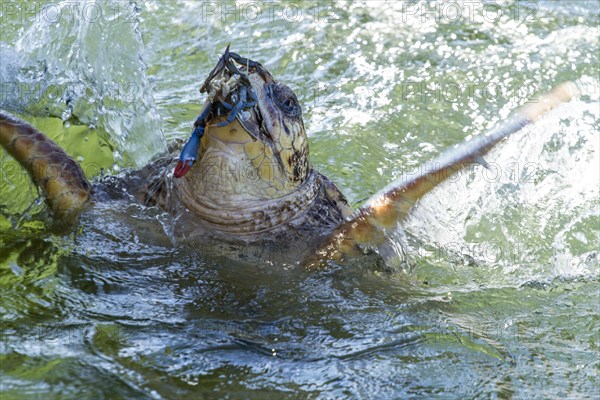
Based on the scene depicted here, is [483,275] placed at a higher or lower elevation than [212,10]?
lower

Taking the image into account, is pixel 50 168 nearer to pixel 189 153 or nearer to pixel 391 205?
pixel 189 153

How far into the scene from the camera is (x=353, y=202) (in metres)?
5.09

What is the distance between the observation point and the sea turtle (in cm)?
348

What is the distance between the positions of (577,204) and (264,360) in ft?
9.63

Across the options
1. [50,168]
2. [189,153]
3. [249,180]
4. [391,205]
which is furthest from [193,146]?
[391,205]

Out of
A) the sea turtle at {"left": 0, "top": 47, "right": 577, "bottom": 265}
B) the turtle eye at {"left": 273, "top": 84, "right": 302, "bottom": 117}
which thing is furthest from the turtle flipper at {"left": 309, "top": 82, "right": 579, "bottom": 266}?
the turtle eye at {"left": 273, "top": 84, "right": 302, "bottom": 117}

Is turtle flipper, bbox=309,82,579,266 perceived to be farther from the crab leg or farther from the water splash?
the water splash

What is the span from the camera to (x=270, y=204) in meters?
3.77

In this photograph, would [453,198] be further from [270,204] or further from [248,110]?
[248,110]

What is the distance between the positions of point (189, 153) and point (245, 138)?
0.25 metres

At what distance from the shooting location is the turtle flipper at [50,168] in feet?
11.8

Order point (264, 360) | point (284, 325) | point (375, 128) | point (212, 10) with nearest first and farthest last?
point (264, 360) < point (284, 325) < point (375, 128) < point (212, 10)

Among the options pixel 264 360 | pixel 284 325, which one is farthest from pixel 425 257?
pixel 264 360

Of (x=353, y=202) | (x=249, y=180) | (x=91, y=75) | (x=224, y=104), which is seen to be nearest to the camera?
(x=224, y=104)
